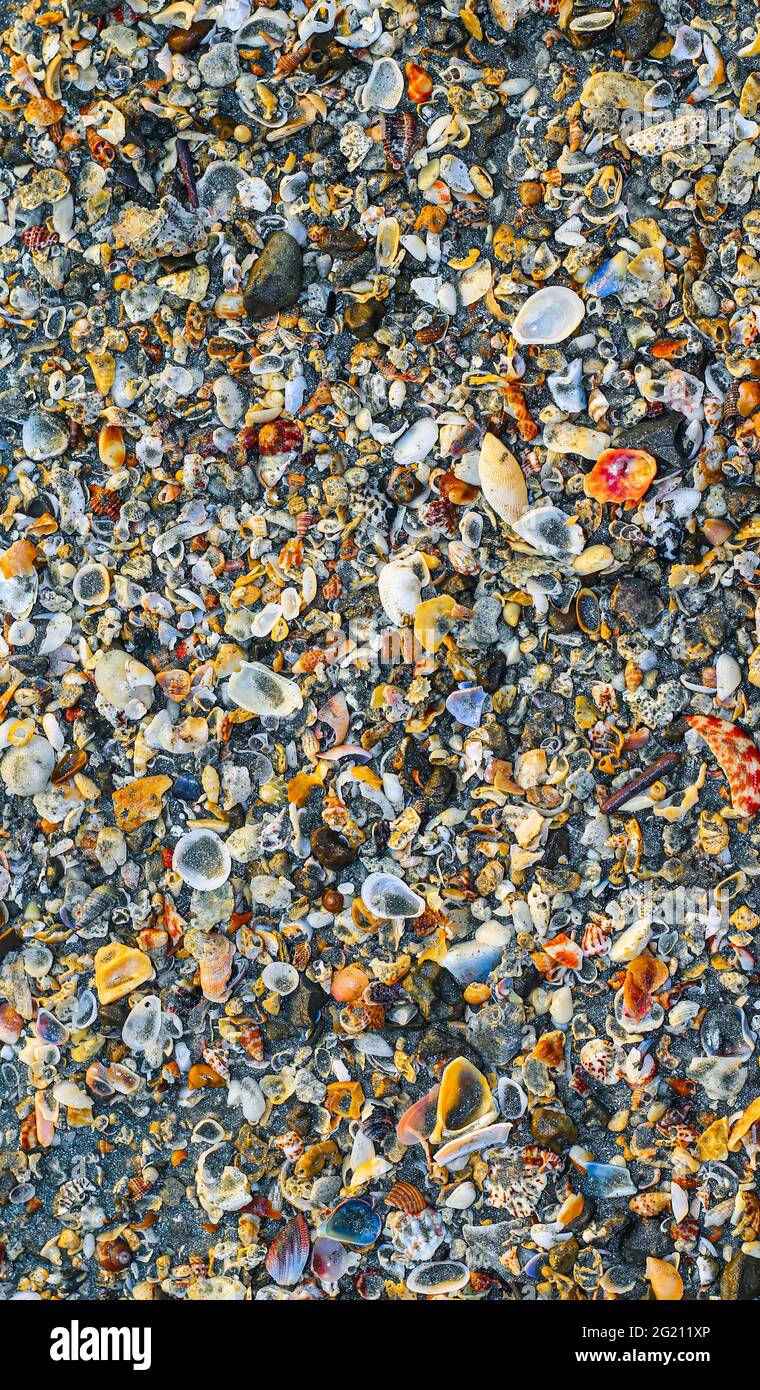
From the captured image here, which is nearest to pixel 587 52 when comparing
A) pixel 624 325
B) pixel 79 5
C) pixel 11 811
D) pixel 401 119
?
pixel 401 119

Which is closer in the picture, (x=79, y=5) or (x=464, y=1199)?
(x=464, y=1199)

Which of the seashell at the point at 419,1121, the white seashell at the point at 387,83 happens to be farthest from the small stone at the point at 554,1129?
the white seashell at the point at 387,83

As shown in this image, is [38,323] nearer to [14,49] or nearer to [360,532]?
[14,49]

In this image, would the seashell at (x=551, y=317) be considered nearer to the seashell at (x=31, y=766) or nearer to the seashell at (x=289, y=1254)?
the seashell at (x=31, y=766)

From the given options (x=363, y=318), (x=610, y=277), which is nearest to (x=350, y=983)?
(x=363, y=318)

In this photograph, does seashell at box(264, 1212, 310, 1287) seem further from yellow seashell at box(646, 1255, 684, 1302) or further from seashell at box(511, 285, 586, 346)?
seashell at box(511, 285, 586, 346)

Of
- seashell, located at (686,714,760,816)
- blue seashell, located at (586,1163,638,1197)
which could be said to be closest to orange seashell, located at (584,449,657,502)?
seashell, located at (686,714,760,816)
